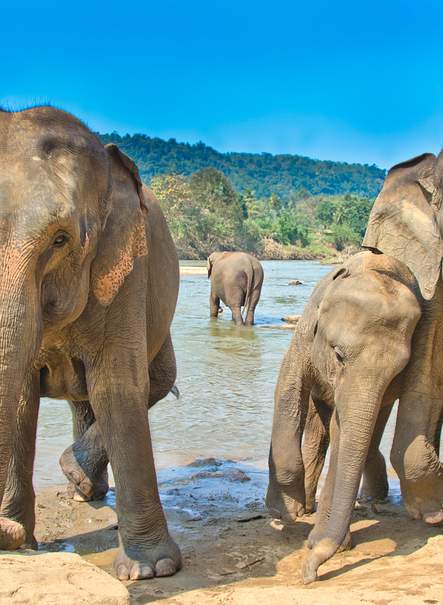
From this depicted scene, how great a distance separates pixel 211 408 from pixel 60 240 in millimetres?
5265

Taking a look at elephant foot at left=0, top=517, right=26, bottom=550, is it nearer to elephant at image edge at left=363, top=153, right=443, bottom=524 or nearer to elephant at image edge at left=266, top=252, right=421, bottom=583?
elephant at image edge at left=266, top=252, right=421, bottom=583

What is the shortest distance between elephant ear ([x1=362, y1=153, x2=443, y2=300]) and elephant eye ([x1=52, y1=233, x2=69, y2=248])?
1869 millimetres

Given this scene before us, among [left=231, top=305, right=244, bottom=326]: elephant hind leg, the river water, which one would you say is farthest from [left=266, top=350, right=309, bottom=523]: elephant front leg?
[left=231, top=305, right=244, bottom=326]: elephant hind leg

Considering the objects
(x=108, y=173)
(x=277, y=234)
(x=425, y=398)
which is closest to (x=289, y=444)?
(x=425, y=398)

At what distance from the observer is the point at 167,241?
5.45 m

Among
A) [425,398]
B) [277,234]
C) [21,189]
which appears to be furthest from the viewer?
[277,234]

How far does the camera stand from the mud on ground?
346 cm

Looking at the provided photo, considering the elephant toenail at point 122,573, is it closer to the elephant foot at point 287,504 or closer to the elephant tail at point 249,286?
the elephant foot at point 287,504

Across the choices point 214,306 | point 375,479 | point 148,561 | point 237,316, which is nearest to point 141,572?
point 148,561

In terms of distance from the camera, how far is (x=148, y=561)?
13.7 feet

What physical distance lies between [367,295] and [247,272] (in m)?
14.7

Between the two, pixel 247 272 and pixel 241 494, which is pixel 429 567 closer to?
pixel 241 494

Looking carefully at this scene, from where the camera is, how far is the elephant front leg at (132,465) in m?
4.17

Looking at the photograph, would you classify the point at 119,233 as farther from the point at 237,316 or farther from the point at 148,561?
the point at 237,316
